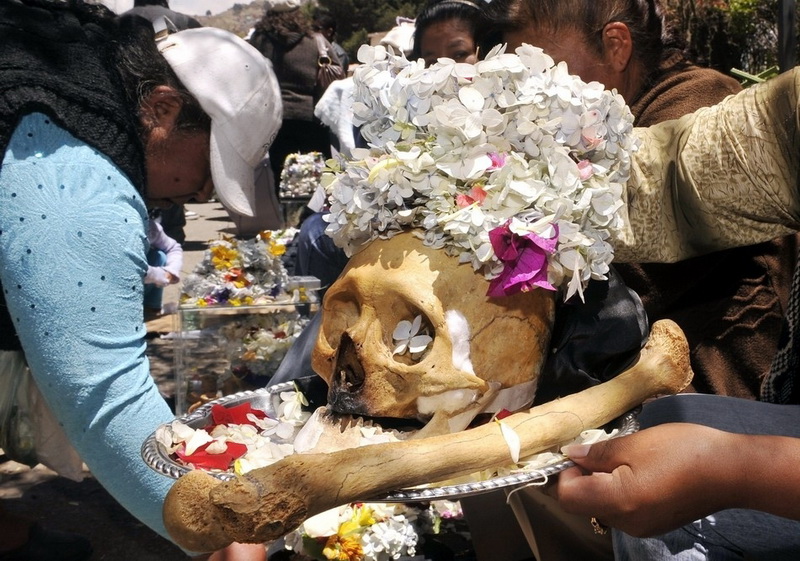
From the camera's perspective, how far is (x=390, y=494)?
4.13ft

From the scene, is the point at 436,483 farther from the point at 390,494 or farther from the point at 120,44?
the point at 120,44

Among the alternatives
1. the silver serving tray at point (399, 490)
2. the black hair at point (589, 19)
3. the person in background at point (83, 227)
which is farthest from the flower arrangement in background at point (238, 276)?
the silver serving tray at point (399, 490)

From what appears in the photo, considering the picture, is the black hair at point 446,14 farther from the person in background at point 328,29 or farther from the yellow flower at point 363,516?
the person in background at point 328,29

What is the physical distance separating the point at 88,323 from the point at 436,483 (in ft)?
3.19

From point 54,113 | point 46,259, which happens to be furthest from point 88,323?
point 54,113

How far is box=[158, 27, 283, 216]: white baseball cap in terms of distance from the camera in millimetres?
2170

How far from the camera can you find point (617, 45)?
7.13ft

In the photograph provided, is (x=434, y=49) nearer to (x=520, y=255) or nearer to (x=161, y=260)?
(x=161, y=260)

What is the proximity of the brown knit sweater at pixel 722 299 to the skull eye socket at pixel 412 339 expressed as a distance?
812 millimetres

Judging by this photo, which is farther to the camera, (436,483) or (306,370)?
(306,370)

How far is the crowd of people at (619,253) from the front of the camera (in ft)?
4.38

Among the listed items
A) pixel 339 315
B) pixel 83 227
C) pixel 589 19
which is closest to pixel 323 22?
pixel 589 19

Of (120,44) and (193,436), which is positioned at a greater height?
(120,44)

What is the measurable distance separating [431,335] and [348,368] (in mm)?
168
